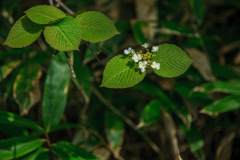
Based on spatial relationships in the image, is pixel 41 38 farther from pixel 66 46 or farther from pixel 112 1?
pixel 66 46

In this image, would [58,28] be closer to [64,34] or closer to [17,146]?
[64,34]

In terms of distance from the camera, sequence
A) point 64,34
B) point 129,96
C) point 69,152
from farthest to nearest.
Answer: point 129,96 < point 69,152 < point 64,34

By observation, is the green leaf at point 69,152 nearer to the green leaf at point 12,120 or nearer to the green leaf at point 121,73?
the green leaf at point 12,120

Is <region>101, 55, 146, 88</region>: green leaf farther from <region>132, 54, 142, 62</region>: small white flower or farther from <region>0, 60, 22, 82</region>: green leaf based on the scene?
<region>0, 60, 22, 82</region>: green leaf

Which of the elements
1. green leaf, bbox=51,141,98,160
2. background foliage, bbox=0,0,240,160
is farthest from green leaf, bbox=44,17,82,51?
green leaf, bbox=51,141,98,160

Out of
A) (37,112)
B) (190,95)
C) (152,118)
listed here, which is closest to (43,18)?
(152,118)

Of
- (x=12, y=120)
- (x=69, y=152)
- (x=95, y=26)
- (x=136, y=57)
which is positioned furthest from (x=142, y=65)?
(x=12, y=120)

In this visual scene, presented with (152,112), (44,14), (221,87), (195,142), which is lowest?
(195,142)
